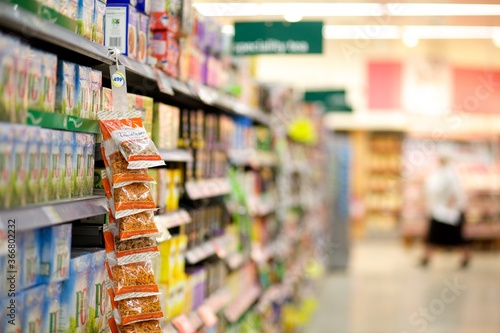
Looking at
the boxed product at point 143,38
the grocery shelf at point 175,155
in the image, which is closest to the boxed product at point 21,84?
the boxed product at point 143,38

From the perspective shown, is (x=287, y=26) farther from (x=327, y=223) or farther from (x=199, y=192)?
(x=327, y=223)

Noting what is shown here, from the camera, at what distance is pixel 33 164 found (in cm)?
195

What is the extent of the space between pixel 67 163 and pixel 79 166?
3.7 inches

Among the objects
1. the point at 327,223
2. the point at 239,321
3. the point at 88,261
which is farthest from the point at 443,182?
the point at 88,261

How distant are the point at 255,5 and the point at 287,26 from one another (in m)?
3.27

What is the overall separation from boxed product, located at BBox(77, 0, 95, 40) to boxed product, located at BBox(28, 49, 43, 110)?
32cm

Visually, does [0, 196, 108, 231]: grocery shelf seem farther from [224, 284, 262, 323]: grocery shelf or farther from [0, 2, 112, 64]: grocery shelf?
[224, 284, 262, 323]: grocery shelf

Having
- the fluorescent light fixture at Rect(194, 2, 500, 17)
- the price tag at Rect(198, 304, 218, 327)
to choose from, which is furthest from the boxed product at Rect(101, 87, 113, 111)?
the fluorescent light fixture at Rect(194, 2, 500, 17)

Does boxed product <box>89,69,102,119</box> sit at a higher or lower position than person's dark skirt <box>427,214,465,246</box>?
higher

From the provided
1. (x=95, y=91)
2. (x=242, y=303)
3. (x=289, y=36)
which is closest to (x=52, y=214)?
(x=95, y=91)

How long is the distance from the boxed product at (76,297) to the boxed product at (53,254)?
6 centimetres

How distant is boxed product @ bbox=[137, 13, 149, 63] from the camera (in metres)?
2.91

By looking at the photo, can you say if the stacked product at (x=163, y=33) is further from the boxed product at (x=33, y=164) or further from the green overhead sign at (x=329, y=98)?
the green overhead sign at (x=329, y=98)

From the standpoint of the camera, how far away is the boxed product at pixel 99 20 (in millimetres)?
2406
